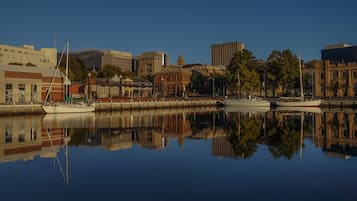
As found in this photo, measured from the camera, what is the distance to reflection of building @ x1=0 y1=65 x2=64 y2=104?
A: 197 ft

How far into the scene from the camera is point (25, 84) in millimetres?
63375

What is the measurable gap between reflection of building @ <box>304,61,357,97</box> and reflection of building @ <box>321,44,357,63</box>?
42097 millimetres

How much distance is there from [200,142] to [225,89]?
102 m

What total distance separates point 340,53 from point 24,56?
123 m

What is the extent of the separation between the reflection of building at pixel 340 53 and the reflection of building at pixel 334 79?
138 feet

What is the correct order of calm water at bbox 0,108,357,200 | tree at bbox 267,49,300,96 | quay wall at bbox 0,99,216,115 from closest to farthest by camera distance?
calm water at bbox 0,108,357,200 < quay wall at bbox 0,99,216,115 < tree at bbox 267,49,300,96

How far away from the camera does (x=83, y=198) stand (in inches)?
450

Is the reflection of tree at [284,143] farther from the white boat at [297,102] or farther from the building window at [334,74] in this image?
the building window at [334,74]

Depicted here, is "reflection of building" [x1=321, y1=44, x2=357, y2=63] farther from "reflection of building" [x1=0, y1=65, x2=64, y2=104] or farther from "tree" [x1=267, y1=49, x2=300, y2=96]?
"reflection of building" [x1=0, y1=65, x2=64, y2=104]

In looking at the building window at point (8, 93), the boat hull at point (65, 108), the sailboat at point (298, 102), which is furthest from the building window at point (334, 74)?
the building window at point (8, 93)

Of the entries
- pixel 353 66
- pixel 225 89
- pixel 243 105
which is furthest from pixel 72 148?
pixel 225 89

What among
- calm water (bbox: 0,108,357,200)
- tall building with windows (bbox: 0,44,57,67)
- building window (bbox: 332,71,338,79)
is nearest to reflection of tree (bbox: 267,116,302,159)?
calm water (bbox: 0,108,357,200)

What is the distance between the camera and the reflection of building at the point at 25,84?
60062mm

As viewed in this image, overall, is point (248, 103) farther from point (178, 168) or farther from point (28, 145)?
point (178, 168)
